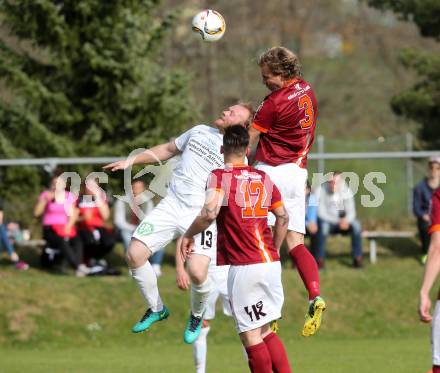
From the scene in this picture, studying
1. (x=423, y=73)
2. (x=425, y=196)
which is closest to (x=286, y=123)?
(x=425, y=196)

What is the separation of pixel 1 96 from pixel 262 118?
39.0 feet

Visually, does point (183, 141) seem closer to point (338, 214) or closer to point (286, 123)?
point (286, 123)

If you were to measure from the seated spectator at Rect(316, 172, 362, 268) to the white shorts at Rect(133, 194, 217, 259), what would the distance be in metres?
6.94

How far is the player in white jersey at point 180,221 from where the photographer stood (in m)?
9.28

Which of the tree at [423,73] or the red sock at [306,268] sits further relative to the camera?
the tree at [423,73]

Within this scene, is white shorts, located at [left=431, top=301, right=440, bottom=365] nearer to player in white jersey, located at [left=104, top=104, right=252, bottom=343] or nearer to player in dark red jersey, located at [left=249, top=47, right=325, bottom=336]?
player in dark red jersey, located at [left=249, top=47, right=325, bottom=336]

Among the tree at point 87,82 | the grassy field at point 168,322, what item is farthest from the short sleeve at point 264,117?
the tree at point 87,82

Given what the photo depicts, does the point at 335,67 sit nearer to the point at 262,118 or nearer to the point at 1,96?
the point at 1,96

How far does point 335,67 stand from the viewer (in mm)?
38125

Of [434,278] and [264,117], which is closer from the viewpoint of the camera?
[434,278]

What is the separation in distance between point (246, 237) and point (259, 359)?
0.99 metres

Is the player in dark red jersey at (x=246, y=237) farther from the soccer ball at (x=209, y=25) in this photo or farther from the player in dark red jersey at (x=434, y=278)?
the soccer ball at (x=209, y=25)

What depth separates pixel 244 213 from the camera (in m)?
7.70

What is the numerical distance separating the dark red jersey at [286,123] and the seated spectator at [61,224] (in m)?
7.12
